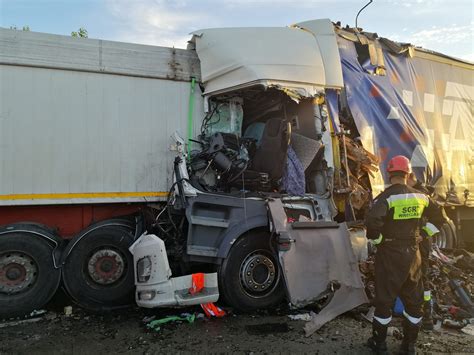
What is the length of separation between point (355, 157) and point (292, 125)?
91cm

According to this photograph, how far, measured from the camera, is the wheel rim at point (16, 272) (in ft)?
12.8

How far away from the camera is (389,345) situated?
11.8 feet

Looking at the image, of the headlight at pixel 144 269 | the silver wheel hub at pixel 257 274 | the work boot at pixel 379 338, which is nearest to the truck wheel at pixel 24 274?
the headlight at pixel 144 269

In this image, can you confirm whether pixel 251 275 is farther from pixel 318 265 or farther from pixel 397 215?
pixel 397 215

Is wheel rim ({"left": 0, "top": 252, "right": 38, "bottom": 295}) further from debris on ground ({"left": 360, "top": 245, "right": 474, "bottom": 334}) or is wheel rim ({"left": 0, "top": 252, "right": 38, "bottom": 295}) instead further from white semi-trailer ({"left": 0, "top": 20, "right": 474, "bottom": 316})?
debris on ground ({"left": 360, "top": 245, "right": 474, "bottom": 334})

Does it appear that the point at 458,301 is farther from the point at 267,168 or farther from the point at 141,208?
the point at 141,208

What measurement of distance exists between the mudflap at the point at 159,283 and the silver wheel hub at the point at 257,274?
0.41 m

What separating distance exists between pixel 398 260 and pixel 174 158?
2.60 meters

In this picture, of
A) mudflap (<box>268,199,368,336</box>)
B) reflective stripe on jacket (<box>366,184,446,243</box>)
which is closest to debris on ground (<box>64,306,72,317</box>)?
mudflap (<box>268,199,368,336</box>)

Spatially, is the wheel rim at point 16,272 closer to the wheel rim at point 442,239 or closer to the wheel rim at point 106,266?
the wheel rim at point 106,266

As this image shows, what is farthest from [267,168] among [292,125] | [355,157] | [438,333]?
[438,333]

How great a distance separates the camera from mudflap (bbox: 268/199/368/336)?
13.0 feet

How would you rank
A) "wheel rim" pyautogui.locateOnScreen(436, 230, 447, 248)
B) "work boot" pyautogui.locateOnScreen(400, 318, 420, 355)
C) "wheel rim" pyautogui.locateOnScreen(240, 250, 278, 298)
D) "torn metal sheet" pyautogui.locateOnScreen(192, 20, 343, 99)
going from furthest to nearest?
"wheel rim" pyautogui.locateOnScreen(436, 230, 447, 248) < "torn metal sheet" pyautogui.locateOnScreen(192, 20, 343, 99) < "wheel rim" pyautogui.locateOnScreen(240, 250, 278, 298) < "work boot" pyautogui.locateOnScreen(400, 318, 420, 355)

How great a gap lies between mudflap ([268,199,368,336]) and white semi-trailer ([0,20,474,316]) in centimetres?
8
